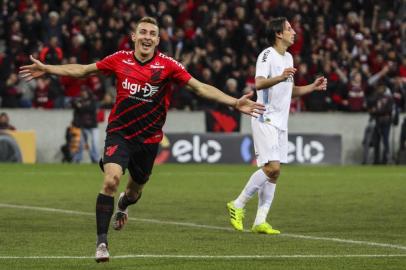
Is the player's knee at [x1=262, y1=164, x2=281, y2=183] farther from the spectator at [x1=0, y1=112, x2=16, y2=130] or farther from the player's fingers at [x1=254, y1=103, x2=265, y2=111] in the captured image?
the spectator at [x1=0, y1=112, x2=16, y2=130]

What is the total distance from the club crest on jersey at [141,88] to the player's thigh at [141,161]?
1.70 feet

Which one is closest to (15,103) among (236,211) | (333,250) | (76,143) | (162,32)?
(76,143)

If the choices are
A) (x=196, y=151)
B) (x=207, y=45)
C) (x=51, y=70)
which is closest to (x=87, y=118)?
(x=196, y=151)

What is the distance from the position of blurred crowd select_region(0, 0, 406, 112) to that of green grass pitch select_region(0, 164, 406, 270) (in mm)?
6343

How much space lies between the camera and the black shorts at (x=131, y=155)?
431 inches

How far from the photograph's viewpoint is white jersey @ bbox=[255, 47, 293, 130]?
44.2ft

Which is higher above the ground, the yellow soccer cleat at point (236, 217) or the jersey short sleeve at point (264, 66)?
the jersey short sleeve at point (264, 66)

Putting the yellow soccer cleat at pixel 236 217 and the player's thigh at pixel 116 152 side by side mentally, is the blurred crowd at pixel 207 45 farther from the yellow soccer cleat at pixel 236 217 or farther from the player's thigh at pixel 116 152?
the player's thigh at pixel 116 152

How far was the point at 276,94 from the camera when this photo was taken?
44.6 ft

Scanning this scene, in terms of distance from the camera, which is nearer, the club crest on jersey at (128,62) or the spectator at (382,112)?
the club crest on jersey at (128,62)

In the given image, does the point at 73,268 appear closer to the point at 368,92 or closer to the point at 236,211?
the point at 236,211

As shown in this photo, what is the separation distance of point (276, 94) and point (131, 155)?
2.55 meters

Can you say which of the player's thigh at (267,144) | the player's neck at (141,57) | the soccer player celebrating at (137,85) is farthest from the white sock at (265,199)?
the player's neck at (141,57)

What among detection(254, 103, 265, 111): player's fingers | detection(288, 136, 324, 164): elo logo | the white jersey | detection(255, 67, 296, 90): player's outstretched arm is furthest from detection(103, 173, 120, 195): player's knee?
detection(288, 136, 324, 164): elo logo
